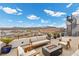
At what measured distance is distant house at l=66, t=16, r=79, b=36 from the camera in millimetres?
1552

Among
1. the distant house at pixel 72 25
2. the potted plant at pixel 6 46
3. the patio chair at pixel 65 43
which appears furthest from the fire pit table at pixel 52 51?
the potted plant at pixel 6 46

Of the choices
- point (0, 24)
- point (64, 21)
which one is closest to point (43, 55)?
point (64, 21)

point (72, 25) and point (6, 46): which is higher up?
point (72, 25)

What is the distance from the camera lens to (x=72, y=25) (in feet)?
5.15

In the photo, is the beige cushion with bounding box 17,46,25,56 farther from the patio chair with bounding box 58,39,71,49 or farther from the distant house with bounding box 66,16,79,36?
the distant house with bounding box 66,16,79,36

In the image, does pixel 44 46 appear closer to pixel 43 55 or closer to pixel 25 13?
pixel 43 55

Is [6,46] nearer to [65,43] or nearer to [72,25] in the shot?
[65,43]

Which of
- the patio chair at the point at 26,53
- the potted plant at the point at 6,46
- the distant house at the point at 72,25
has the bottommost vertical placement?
the patio chair at the point at 26,53

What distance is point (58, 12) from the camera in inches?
61.2

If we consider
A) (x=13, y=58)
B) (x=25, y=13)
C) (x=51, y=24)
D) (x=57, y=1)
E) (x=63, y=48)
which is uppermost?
(x=57, y=1)

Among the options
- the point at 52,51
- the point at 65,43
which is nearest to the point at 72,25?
the point at 65,43

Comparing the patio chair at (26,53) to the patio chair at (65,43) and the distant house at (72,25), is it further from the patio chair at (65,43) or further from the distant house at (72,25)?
the distant house at (72,25)

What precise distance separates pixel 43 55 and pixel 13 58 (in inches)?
13.9

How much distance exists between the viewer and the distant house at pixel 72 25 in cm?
155
